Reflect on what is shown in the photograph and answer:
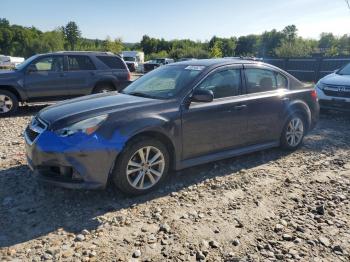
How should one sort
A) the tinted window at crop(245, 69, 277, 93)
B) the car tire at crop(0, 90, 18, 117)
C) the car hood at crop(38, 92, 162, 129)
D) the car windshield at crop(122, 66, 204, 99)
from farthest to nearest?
1. the car tire at crop(0, 90, 18, 117)
2. the tinted window at crop(245, 69, 277, 93)
3. the car windshield at crop(122, 66, 204, 99)
4. the car hood at crop(38, 92, 162, 129)

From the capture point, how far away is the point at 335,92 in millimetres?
8758

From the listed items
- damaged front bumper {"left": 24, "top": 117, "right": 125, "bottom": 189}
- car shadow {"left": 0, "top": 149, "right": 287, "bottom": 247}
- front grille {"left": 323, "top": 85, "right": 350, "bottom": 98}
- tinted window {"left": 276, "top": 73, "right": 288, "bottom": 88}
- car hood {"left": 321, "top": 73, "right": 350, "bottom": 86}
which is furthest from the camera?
car hood {"left": 321, "top": 73, "right": 350, "bottom": 86}

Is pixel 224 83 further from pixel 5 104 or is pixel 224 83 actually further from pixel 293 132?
pixel 5 104

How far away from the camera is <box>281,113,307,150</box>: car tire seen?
5867 mm

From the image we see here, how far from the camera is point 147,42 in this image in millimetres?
97375

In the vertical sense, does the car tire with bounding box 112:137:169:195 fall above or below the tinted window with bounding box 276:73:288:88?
below

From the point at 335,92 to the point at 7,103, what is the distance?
8.56 metres

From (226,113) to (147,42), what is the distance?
96.1 m

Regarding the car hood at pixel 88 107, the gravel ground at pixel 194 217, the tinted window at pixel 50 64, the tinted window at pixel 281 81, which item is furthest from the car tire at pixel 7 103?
the tinted window at pixel 281 81

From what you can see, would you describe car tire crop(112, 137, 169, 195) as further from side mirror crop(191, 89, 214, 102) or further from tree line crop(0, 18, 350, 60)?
tree line crop(0, 18, 350, 60)

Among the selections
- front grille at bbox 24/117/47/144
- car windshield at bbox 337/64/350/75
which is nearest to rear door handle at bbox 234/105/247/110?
front grille at bbox 24/117/47/144

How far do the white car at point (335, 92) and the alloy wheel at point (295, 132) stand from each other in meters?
3.16

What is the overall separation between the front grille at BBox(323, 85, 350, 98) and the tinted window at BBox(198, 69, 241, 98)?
4575 mm

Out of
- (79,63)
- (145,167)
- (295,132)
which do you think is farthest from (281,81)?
(79,63)
